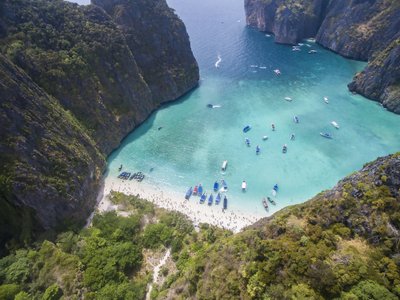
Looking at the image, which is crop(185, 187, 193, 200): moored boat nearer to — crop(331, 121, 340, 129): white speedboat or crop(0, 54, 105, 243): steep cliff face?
crop(0, 54, 105, 243): steep cliff face

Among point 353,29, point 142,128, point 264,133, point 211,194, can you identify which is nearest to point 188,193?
point 211,194

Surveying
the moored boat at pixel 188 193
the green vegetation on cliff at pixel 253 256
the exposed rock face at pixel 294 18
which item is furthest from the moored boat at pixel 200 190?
the exposed rock face at pixel 294 18

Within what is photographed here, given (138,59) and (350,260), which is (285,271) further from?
(138,59)

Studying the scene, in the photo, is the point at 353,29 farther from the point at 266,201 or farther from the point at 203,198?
the point at 203,198

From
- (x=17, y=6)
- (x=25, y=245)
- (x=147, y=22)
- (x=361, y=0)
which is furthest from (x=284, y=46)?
(x=25, y=245)

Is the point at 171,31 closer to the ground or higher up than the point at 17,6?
closer to the ground

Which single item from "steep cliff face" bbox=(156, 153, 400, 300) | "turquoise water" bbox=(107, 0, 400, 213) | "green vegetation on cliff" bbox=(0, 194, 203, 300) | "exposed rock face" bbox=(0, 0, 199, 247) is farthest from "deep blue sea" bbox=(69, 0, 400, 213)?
"steep cliff face" bbox=(156, 153, 400, 300)
